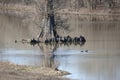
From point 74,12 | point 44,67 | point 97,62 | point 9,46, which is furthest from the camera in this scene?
point 74,12

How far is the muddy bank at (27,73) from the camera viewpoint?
23292 millimetres

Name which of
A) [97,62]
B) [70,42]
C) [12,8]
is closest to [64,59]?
[97,62]

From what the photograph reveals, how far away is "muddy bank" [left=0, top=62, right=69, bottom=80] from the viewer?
76.4 feet

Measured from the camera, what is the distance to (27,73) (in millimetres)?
25516

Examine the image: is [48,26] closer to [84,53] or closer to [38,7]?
[38,7]

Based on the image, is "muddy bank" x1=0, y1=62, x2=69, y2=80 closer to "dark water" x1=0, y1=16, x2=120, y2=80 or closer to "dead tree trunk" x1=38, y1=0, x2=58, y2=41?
"dark water" x1=0, y1=16, x2=120, y2=80

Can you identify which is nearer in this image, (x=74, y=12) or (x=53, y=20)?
(x=53, y=20)

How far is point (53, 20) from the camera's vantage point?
2077 inches

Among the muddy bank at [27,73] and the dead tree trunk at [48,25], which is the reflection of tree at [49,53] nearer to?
the muddy bank at [27,73]

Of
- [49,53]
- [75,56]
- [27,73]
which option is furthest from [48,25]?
[27,73]

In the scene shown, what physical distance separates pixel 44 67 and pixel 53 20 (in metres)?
24.3

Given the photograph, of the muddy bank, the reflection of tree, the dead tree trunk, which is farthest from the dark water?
the dead tree trunk

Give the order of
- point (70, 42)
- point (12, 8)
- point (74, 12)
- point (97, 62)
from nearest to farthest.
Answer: point (97, 62)
point (70, 42)
point (74, 12)
point (12, 8)

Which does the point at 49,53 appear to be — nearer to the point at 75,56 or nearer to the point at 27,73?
the point at 75,56
